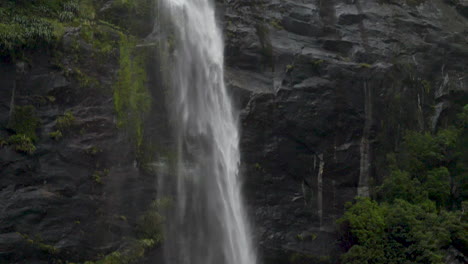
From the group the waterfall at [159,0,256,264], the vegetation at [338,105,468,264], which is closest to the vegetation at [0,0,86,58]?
the waterfall at [159,0,256,264]

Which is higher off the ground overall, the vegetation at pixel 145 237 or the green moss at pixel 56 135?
the green moss at pixel 56 135

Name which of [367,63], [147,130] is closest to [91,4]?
[147,130]

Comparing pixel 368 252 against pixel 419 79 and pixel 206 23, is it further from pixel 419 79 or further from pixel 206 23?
pixel 206 23

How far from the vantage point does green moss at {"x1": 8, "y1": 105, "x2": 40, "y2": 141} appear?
12703 millimetres

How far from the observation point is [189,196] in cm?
1448

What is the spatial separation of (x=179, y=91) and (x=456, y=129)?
436 inches

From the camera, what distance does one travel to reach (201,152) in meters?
15.2

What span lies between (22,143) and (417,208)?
12.1 m

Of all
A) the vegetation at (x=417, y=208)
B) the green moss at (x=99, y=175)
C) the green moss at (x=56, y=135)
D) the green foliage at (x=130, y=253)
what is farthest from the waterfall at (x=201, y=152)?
Answer: the vegetation at (x=417, y=208)

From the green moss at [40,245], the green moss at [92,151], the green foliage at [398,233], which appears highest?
the green moss at [92,151]

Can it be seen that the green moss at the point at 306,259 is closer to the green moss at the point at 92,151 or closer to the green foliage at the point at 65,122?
the green moss at the point at 92,151

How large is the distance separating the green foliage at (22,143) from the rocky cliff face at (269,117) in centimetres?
14

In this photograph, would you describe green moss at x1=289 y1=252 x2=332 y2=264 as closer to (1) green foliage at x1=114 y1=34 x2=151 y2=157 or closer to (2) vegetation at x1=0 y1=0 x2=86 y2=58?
(1) green foliage at x1=114 y1=34 x2=151 y2=157

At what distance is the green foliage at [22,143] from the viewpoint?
12484 mm
